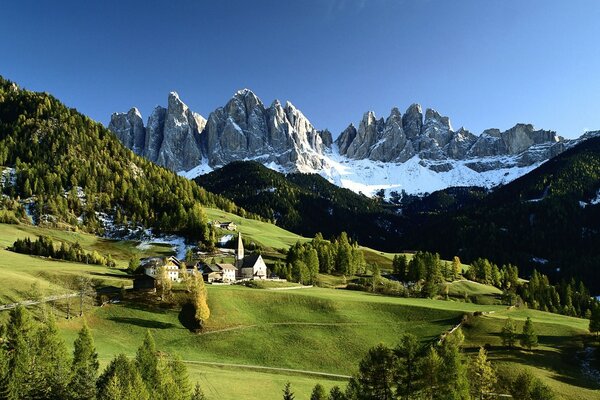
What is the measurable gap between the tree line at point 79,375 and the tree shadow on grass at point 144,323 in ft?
92.3

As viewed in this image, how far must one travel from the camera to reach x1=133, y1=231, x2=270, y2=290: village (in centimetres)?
10012

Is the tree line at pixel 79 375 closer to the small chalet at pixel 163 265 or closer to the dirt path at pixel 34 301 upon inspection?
the dirt path at pixel 34 301

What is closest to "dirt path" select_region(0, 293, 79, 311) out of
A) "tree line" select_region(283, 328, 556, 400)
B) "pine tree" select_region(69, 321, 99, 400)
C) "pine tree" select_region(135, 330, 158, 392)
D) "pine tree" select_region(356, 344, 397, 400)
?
"pine tree" select_region(69, 321, 99, 400)

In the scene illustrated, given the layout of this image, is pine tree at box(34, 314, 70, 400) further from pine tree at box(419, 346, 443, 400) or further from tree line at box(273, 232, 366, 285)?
tree line at box(273, 232, 366, 285)

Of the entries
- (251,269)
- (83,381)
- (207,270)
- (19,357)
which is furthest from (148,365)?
(251,269)

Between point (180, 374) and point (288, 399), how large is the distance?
11817 millimetres

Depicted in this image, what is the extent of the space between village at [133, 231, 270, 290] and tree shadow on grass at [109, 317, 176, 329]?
573 inches

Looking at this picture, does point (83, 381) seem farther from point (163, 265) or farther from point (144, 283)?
point (163, 265)

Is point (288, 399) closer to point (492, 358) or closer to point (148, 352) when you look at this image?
point (148, 352)

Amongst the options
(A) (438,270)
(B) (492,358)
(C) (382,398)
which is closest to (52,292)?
(C) (382,398)

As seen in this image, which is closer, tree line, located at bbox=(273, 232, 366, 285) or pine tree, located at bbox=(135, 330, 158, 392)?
pine tree, located at bbox=(135, 330, 158, 392)

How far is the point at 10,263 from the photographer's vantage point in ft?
361

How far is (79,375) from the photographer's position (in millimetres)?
45219

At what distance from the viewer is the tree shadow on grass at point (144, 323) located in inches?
3263
